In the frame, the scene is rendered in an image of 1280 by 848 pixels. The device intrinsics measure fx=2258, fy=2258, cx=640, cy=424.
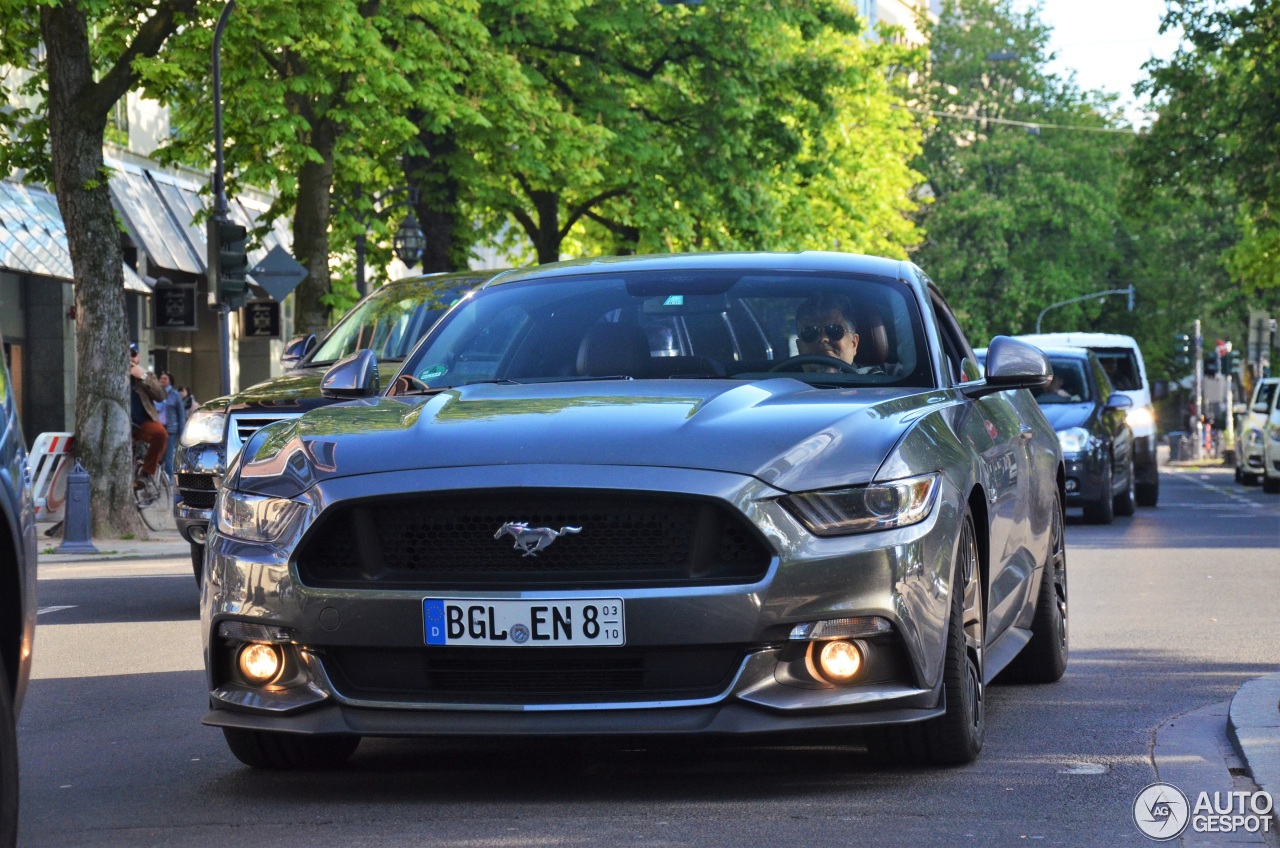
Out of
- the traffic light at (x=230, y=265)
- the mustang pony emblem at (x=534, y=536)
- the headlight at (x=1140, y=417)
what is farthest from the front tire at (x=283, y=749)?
the headlight at (x=1140, y=417)

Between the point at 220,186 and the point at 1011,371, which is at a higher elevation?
the point at 220,186

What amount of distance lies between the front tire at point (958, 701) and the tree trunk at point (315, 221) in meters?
18.9

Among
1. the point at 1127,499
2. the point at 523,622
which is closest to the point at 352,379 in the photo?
the point at 523,622

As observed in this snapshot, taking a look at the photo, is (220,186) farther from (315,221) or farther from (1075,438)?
(1075,438)

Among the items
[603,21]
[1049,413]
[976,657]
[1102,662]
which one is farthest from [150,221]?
[976,657]

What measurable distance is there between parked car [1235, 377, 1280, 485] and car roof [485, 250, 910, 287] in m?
27.3

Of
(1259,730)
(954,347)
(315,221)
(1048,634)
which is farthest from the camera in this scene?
(315,221)

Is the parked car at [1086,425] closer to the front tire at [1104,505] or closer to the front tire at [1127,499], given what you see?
the front tire at [1104,505]

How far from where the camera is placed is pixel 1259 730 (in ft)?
23.2

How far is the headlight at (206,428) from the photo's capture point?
12.6 meters

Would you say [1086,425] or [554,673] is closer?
[554,673]

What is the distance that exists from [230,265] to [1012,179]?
58.4 metres

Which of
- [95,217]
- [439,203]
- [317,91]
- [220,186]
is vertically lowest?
[95,217]

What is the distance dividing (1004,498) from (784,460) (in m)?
1.71
